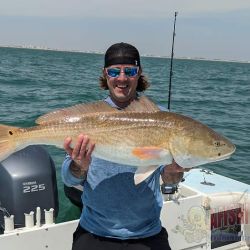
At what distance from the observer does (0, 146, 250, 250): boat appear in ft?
15.4

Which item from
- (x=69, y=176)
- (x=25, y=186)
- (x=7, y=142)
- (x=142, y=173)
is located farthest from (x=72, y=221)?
(x=142, y=173)

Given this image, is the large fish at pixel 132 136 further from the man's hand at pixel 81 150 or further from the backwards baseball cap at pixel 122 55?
the backwards baseball cap at pixel 122 55

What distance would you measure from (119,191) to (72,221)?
1.43 meters

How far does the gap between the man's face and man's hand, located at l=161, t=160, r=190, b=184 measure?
0.58 meters

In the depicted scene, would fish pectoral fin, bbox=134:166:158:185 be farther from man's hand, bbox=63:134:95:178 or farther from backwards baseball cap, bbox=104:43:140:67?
backwards baseball cap, bbox=104:43:140:67

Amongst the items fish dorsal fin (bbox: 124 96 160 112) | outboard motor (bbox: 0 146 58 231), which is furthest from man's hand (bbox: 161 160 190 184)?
outboard motor (bbox: 0 146 58 231)

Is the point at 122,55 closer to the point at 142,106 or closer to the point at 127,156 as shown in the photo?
the point at 142,106

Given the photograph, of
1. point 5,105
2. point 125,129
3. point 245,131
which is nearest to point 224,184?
point 125,129

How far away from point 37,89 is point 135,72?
2422 centimetres

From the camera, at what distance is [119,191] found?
11.6ft

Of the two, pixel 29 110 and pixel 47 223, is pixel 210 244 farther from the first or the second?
pixel 29 110

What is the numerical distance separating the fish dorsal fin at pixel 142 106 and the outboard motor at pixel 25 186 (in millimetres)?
2159

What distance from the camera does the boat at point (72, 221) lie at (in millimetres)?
4688

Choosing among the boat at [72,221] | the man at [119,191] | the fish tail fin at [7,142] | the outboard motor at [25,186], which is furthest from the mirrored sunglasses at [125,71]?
the outboard motor at [25,186]
